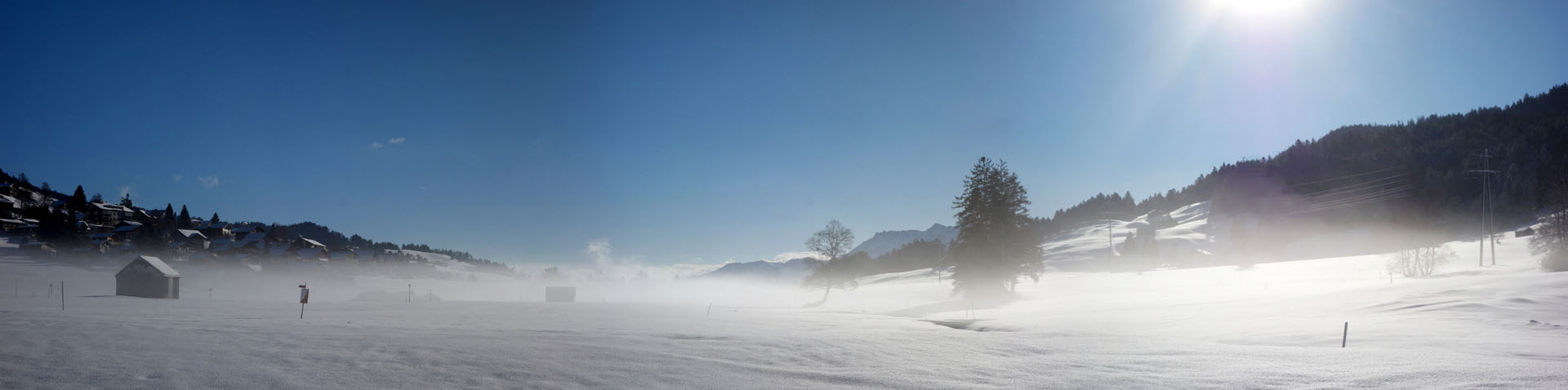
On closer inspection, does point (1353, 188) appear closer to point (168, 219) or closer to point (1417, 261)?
point (1417, 261)

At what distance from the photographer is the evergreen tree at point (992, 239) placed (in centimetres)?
4353

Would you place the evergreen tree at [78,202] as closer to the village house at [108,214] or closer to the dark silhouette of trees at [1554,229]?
the village house at [108,214]

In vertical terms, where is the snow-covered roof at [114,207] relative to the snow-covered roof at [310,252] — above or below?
above

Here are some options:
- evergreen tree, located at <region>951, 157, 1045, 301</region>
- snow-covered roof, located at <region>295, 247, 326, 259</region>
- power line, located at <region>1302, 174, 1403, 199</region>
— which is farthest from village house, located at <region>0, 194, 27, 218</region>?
power line, located at <region>1302, 174, 1403, 199</region>

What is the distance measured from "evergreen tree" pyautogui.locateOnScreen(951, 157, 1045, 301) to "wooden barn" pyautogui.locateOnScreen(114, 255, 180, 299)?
53.8 metres

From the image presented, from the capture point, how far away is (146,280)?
136 ft

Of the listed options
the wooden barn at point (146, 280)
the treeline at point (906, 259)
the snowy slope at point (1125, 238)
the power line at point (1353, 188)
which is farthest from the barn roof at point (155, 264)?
the power line at point (1353, 188)

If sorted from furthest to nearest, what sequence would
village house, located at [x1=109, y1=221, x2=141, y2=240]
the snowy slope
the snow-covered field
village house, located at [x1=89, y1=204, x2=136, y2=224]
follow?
the snowy slope
village house, located at [x1=89, y1=204, x2=136, y2=224]
village house, located at [x1=109, y1=221, x2=141, y2=240]
the snow-covered field

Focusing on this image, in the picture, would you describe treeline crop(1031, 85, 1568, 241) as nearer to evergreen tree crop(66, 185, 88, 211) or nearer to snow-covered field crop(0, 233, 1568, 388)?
snow-covered field crop(0, 233, 1568, 388)

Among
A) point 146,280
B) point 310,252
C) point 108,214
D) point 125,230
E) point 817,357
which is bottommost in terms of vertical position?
point 146,280

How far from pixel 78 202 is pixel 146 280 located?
48218 mm

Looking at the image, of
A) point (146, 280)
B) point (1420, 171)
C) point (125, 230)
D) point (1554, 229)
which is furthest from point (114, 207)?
point (1420, 171)

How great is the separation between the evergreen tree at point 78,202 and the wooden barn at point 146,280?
4428cm

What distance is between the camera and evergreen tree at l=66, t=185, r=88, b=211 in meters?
69.9
